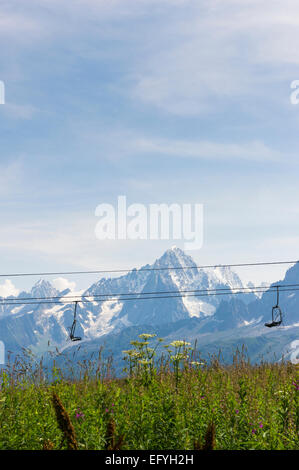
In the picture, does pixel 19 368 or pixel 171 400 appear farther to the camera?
pixel 19 368

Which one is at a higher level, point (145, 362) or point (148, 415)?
point (145, 362)

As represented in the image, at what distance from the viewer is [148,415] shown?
9.95m

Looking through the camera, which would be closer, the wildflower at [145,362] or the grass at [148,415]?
the grass at [148,415]

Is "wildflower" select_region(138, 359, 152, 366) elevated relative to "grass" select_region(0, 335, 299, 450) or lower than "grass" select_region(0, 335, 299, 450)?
elevated

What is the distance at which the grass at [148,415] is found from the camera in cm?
891

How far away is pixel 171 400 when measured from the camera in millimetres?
9836

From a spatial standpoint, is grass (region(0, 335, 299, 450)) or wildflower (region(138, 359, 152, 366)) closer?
grass (region(0, 335, 299, 450))

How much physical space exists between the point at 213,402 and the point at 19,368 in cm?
557

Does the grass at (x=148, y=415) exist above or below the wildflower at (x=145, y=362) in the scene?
below

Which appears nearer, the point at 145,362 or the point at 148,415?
the point at 148,415

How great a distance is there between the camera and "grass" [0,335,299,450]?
351 inches
